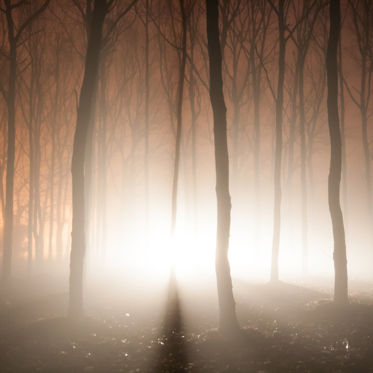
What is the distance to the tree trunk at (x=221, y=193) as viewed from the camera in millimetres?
5668

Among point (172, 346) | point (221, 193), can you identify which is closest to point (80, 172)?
point (221, 193)

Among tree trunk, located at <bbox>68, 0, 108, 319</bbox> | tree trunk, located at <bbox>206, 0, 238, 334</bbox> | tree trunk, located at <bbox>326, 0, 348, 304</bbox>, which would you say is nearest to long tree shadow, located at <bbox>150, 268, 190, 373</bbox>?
tree trunk, located at <bbox>206, 0, 238, 334</bbox>

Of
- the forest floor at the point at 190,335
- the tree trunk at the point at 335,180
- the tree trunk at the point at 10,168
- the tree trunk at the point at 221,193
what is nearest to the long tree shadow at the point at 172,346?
the forest floor at the point at 190,335

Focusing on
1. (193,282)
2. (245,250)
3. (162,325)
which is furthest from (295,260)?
(162,325)

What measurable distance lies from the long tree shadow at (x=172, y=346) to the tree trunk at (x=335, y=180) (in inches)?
124

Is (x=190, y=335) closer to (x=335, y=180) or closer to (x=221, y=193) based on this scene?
(x=221, y=193)

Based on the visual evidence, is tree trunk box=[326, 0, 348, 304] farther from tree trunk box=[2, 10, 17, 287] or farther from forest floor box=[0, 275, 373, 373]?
tree trunk box=[2, 10, 17, 287]

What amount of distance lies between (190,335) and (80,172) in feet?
11.6

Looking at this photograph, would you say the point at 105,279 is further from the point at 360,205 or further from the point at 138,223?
the point at 360,205

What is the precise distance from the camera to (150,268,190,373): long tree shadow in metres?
4.54

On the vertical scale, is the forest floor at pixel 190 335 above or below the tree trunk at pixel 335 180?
below

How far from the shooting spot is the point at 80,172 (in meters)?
6.36

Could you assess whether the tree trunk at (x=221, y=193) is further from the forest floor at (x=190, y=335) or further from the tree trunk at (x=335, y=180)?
the tree trunk at (x=335, y=180)

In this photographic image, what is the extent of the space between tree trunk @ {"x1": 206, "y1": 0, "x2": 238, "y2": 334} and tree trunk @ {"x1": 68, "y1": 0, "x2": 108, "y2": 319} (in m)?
2.20
